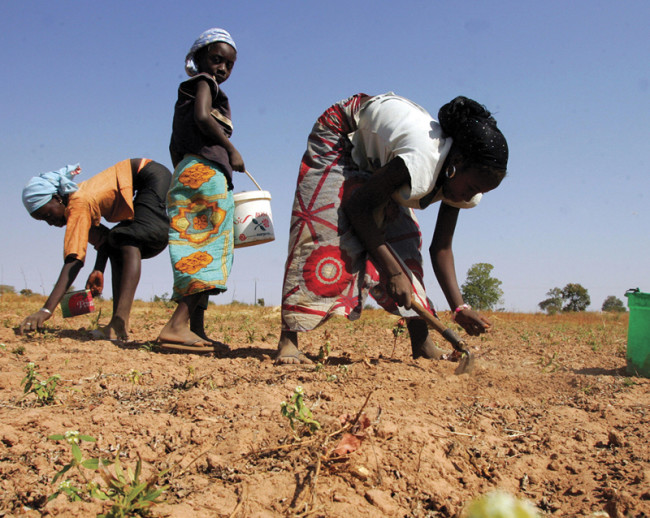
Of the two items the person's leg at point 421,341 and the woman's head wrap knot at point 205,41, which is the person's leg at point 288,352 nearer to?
the person's leg at point 421,341

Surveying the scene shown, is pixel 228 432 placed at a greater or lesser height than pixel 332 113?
lesser

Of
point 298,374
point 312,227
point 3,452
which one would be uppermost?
point 312,227

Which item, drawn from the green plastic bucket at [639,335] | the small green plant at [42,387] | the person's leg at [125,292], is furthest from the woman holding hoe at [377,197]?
the person's leg at [125,292]

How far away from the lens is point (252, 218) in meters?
3.56

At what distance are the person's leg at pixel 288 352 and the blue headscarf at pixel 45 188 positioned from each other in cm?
205

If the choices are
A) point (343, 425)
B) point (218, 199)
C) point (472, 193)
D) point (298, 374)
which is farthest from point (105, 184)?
point (343, 425)

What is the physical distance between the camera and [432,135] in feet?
8.97

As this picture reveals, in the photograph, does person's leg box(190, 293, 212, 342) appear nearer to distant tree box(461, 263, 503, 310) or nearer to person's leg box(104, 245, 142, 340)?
person's leg box(104, 245, 142, 340)

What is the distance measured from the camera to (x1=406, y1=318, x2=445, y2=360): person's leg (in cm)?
340

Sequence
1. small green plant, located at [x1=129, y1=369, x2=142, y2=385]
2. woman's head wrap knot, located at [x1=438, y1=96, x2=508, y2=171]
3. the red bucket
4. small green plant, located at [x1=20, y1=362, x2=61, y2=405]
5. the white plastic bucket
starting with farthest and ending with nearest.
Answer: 1. the red bucket
2. the white plastic bucket
3. woman's head wrap knot, located at [x1=438, y1=96, x2=508, y2=171]
4. small green plant, located at [x1=129, y1=369, x2=142, y2=385]
5. small green plant, located at [x1=20, y1=362, x2=61, y2=405]

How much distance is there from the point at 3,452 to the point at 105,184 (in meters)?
2.64

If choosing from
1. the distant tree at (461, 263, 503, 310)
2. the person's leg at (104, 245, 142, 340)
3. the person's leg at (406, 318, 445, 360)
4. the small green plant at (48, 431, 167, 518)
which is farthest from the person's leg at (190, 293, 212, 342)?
the distant tree at (461, 263, 503, 310)

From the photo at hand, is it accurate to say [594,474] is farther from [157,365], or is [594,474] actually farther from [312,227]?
[157,365]

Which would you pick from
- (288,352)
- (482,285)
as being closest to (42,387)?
(288,352)
